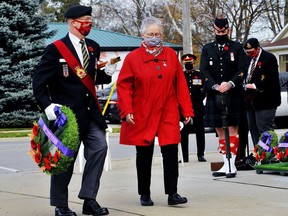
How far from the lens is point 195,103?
562 inches

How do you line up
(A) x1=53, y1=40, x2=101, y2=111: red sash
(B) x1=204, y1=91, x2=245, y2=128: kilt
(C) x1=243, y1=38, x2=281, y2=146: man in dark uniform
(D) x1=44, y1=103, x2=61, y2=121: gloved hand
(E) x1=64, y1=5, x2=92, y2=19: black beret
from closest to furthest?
(D) x1=44, y1=103, x2=61, y2=121: gloved hand
(A) x1=53, y1=40, x2=101, y2=111: red sash
(E) x1=64, y1=5, x2=92, y2=19: black beret
(B) x1=204, y1=91, x2=245, y2=128: kilt
(C) x1=243, y1=38, x2=281, y2=146: man in dark uniform

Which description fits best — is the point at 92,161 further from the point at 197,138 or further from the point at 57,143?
the point at 197,138

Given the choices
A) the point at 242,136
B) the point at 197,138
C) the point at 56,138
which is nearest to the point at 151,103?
the point at 56,138

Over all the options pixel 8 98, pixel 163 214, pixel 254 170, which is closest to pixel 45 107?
pixel 163 214

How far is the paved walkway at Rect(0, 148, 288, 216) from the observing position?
25.6ft

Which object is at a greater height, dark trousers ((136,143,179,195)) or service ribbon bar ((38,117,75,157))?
service ribbon bar ((38,117,75,157))

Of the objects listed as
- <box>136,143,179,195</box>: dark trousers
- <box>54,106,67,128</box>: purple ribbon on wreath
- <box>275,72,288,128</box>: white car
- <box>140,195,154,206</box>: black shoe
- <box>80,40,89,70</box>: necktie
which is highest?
<box>80,40,89,70</box>: necktie

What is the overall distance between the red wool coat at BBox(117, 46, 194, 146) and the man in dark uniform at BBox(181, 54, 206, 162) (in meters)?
5.25

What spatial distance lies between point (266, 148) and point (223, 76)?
1.23m

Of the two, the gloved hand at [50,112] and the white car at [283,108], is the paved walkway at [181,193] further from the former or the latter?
the white car at [283,108]

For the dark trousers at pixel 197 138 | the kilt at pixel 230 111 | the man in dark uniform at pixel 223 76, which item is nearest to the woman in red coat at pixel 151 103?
the man in dark uniform at pixel 223 76

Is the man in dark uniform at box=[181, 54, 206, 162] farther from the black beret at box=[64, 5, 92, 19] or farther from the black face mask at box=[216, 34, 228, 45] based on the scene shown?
the black beret at box=[64, 5, 92, 19]

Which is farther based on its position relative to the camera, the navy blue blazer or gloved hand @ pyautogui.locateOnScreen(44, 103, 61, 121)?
the navy blue blazer

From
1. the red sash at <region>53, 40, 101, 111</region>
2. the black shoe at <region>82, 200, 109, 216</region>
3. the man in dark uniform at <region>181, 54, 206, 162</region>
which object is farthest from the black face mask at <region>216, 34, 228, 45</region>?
A: the black shoe at <region>82, 200, 109, 216</region>
